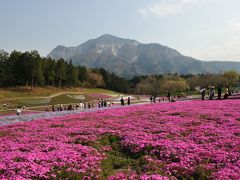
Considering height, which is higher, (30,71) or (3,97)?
(30,71)

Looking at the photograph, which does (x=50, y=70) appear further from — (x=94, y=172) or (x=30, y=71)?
(x=94, y=172)

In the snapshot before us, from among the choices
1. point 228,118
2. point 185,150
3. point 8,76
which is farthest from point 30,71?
point 185,150

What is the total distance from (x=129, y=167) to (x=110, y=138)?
20.1ft

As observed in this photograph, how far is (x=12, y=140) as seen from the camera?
20500 millimetres

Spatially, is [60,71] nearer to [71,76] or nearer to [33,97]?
[71,76]

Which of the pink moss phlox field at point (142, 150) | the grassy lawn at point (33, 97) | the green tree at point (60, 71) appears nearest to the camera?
the pink moss phlox field at point (142, 150)

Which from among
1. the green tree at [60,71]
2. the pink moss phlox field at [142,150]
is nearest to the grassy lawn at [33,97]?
the green tree at [60,71]

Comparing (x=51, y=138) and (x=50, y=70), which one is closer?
(x=51, y=138)

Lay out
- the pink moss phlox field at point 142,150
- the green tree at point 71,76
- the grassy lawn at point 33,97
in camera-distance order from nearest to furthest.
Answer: the pink moss phlox field at point 142,150 < the grassy lawn at point 33,97 < the green tree at point 71,76

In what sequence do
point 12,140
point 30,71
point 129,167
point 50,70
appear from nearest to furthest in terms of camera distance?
point 129,167 → point 12,140 → point 30,71 → point 50,70

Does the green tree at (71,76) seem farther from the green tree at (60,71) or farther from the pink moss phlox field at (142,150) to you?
the pink moss phlox field at (142,150)

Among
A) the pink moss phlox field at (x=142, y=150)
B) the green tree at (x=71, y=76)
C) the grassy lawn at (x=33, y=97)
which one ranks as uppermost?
the green tree at (x=71, y=76)

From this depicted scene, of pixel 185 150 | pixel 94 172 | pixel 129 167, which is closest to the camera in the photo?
pixel 94 172

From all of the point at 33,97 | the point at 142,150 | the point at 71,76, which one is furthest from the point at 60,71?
the point at 142,150
